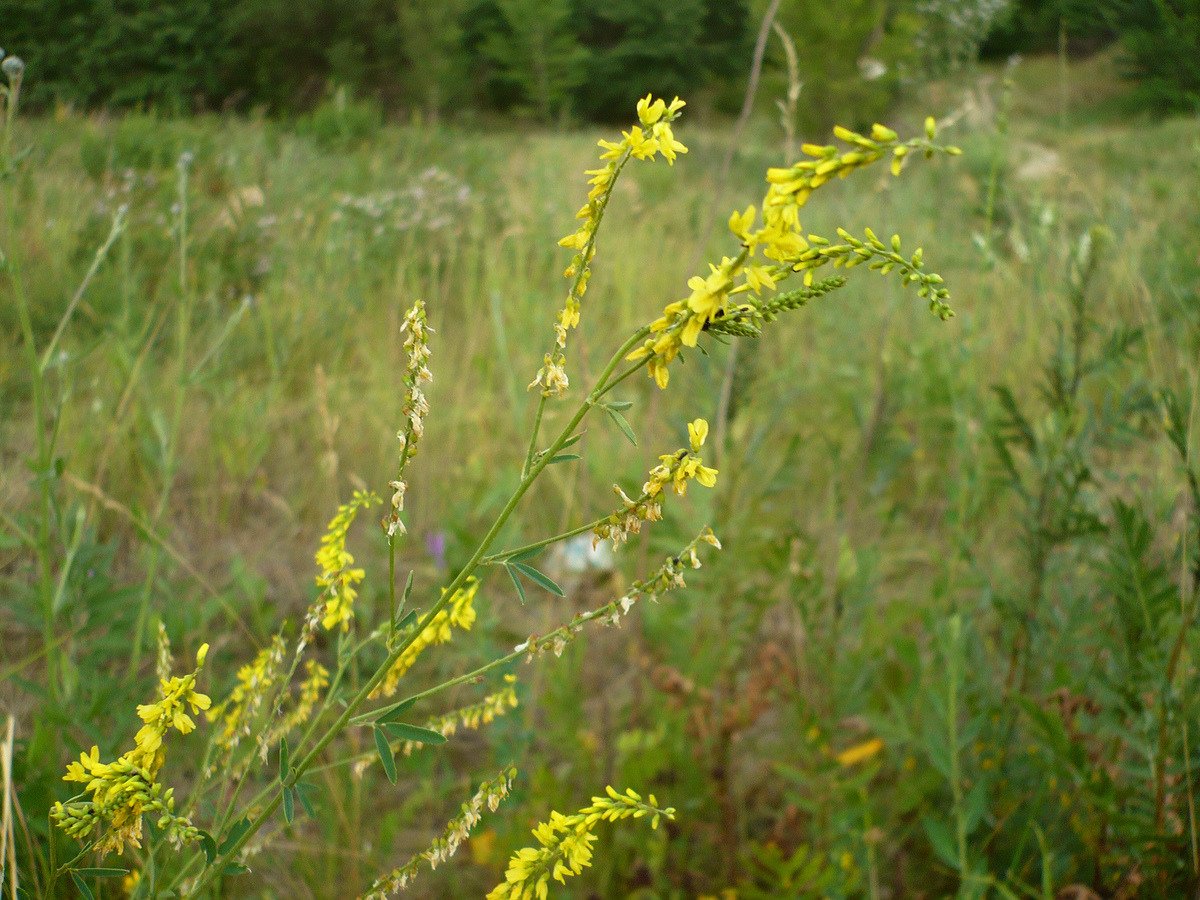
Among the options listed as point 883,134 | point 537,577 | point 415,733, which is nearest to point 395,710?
point 415,733

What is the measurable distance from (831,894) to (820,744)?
0.70ft

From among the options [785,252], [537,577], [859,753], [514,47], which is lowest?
[859,753]

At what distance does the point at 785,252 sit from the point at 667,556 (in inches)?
42.7

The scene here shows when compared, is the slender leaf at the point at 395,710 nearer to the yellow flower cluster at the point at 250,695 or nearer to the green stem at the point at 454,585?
the green stem at the point at 454,585

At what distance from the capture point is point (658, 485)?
0.72 meters

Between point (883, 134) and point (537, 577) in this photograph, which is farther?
point (537, 577)

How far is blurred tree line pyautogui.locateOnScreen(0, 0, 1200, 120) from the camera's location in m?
3.07

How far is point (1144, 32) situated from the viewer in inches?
125

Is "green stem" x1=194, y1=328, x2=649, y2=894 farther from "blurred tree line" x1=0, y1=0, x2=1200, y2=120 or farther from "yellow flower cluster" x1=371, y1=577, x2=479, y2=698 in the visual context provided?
"blurred tree line" x1=0, y1=0, x2=1200, y2=120

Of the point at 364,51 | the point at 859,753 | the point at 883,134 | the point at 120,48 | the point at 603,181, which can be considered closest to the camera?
the point at 883,134

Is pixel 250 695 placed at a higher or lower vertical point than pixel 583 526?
lower

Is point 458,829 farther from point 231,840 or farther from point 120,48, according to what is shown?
point 120,48

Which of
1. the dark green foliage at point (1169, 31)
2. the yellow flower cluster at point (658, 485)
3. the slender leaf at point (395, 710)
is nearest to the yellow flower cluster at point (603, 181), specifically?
the yellow flower cluster at point (658, 485)

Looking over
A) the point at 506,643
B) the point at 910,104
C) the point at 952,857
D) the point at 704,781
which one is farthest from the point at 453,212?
the point at 910,104
